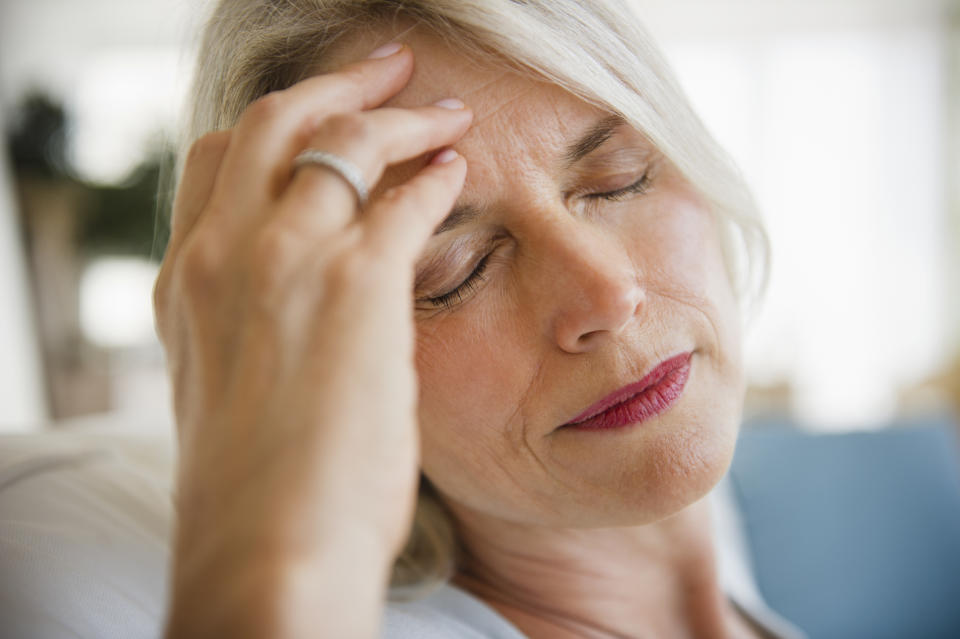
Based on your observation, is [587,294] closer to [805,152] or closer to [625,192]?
[625,192]

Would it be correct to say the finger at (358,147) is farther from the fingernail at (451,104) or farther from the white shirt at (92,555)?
the white shirt at (92,555)

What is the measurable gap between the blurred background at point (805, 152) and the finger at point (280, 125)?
202 inches

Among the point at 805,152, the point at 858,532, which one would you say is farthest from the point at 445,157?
the point at 805,152

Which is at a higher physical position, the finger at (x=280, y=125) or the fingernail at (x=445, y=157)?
the finger at (x=280, y=125)

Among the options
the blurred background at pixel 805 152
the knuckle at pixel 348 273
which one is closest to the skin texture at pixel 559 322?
the knuckle at pixel 348 273

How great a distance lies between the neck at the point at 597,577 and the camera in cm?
104

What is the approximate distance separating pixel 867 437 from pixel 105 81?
6876mm

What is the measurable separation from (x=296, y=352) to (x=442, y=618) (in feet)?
1.77

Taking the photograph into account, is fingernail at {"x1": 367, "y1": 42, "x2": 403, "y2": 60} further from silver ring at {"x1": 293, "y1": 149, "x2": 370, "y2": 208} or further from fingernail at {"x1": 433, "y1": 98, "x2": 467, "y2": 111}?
silver ring at {"x1": 293, "y1": 149, "x2": 370, "y2": 208}

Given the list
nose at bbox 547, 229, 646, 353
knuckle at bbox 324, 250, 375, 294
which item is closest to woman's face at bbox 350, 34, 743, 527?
nose at bbox 547, 229, 646, 353

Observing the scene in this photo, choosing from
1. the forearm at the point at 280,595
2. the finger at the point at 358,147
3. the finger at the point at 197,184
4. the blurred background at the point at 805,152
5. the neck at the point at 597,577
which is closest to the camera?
the forearm at the point at 280,595

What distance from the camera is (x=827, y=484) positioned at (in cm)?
193

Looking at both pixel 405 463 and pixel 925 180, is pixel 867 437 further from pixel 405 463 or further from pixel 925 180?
pixel 925 180

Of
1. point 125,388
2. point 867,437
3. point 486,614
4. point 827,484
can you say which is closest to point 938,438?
point 867,437
